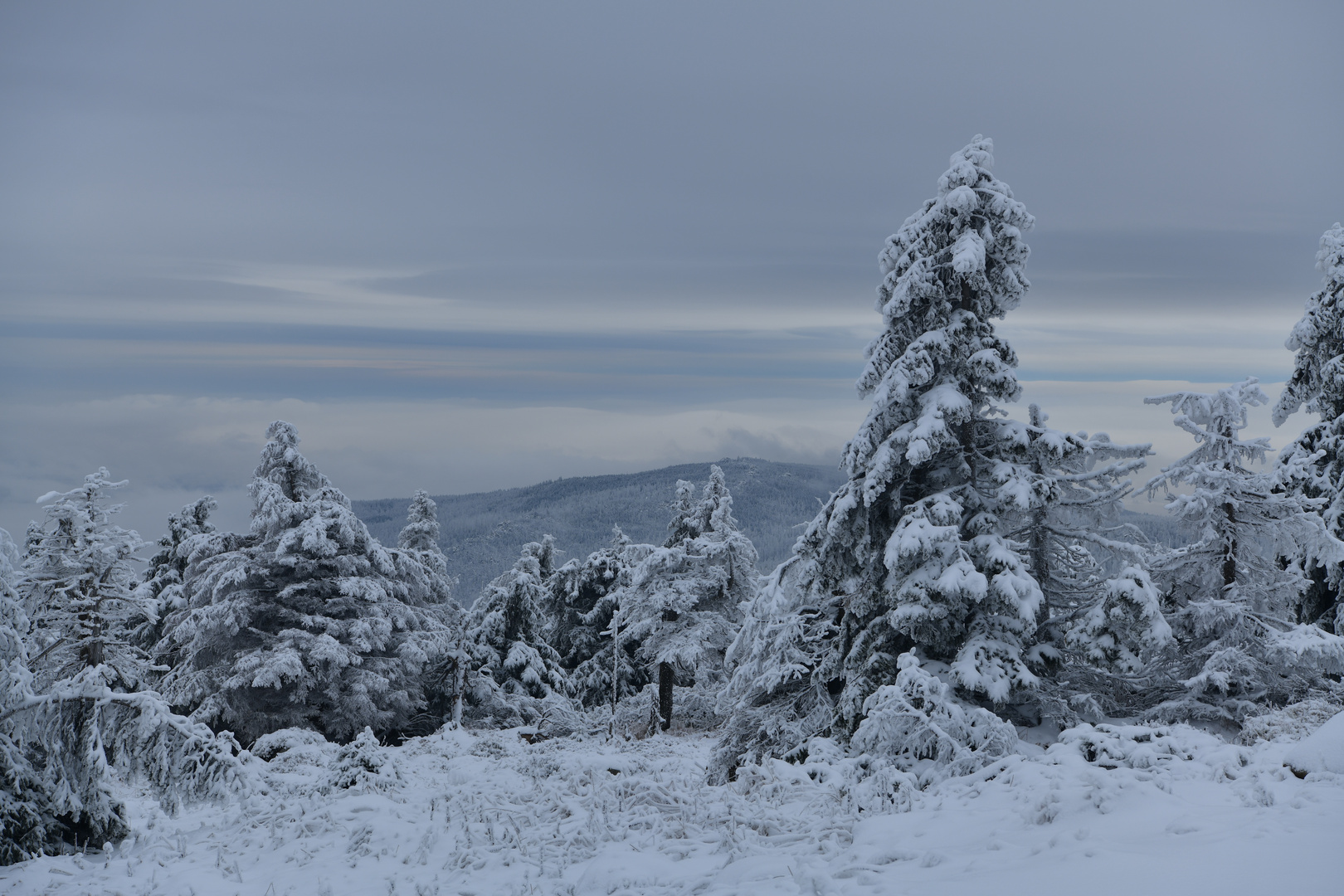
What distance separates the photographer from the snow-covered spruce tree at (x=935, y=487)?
1178cm

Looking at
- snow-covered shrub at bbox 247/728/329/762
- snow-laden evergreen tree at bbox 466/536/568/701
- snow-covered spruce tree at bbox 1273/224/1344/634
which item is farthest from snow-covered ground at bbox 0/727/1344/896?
snow-laden evergreen tree at bbox 466/536/568/701

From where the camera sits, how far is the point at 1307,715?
12.9 meters

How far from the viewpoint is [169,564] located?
32.1 meters

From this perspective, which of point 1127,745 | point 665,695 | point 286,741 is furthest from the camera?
point 665,695

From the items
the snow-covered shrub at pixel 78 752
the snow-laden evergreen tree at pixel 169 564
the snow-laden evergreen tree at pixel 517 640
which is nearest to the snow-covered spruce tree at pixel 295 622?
the snow-laden evergreen tree at pixel 169 564

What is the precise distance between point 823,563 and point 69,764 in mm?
10547

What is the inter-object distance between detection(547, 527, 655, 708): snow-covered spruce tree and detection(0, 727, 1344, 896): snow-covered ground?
25.9m

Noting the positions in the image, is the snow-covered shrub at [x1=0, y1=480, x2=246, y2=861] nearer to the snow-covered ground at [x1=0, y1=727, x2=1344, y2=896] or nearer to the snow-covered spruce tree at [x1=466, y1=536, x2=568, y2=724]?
the snow-covered ground at [x1=0, y1=727, x2=1344, y2=896]

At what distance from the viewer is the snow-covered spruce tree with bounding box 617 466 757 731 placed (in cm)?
2662

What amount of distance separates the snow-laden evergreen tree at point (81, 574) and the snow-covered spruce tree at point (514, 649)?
15.0 meters

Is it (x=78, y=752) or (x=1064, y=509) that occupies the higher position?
(x=1064, y=509)

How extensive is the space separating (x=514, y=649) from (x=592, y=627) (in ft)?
21.3

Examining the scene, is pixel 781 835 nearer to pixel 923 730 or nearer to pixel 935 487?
pixel 923 730

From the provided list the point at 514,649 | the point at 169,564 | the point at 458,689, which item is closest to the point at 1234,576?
the point at 458,689
